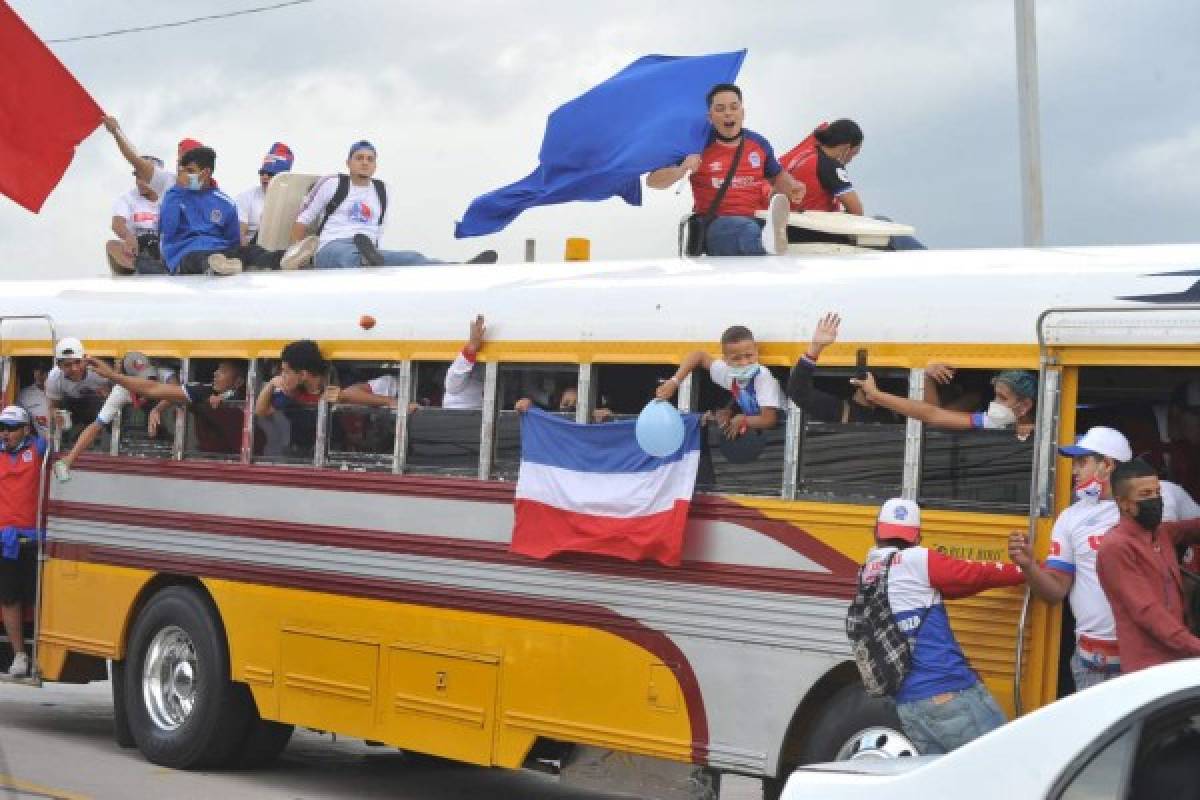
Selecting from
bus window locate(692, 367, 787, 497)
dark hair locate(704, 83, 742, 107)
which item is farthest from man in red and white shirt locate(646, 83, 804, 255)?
bus window locate(692, 367, 787, 497)

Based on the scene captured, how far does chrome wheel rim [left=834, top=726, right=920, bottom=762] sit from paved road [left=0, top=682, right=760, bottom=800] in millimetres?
3867

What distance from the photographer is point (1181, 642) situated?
7.81m

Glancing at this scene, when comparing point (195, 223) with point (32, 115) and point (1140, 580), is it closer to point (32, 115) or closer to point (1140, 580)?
point (32, 115)

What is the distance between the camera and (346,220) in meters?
14.0

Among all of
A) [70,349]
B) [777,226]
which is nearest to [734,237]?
[777,226]

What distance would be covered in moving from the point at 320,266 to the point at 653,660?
443cm

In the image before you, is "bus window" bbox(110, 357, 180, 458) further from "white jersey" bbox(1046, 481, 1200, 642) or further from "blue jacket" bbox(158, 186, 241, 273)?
"white jersey" bbox(1046, 481, 1200, 642)

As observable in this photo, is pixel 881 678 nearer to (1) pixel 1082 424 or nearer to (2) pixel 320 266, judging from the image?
(1) pixel 1082 424

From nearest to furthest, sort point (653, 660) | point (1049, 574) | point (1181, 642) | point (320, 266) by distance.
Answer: point (1181, 642) < point (1049, 574) < point (653, 660) < point (320, 266)

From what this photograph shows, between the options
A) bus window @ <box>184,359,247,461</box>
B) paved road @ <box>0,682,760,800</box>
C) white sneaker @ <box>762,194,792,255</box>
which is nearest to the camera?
white sneaker @ <box>762,194,792,255</box>

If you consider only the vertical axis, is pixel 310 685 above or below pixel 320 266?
below

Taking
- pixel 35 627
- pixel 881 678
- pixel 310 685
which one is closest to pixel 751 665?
pixel 881 678

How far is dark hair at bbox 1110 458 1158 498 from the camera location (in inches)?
317

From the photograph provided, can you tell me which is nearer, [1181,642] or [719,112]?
[1181,642]
